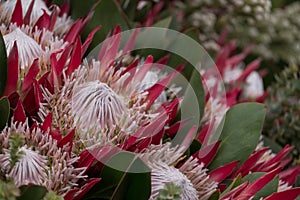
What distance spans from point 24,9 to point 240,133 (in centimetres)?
43

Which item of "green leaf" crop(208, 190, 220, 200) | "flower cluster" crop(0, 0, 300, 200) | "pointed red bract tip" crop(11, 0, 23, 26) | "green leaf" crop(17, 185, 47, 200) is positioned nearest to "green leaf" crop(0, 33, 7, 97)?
"flower cluster" crop(0, 0, 300, 200)

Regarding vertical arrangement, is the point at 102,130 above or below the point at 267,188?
above

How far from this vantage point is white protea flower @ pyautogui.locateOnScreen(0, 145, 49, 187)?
2.62 ft

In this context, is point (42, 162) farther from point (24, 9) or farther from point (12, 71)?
point (24, 9)

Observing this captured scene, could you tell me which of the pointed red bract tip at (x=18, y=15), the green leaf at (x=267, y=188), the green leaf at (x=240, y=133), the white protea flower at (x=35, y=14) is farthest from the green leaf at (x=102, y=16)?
the green leaf at (x=267, y=188)

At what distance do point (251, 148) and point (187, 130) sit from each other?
126 mm

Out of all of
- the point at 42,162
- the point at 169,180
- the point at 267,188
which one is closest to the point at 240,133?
the point at 267,188

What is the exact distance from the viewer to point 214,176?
961mm

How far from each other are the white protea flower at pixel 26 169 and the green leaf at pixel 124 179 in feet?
0.27

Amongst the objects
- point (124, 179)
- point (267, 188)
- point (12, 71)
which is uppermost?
point (12, 71)

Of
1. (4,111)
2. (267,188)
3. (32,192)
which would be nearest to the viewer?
(32,192)

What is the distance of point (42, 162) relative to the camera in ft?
2.71

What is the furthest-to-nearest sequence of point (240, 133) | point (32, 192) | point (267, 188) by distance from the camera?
point (240, 133), point (267, 188), point (32, 192)

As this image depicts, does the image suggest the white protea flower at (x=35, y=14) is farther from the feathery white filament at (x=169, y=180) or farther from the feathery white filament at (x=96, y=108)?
the feathery white filament at (x=169, y=180)
